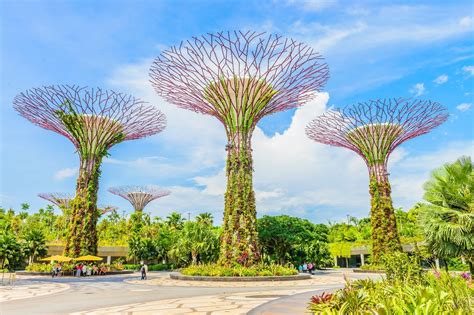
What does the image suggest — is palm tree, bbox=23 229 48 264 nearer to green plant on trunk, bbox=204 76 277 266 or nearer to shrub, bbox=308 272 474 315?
green plant on trunk, bbox=204 76 277 266

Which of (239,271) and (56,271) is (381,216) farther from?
(56,271)

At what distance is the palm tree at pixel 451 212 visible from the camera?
11008mm

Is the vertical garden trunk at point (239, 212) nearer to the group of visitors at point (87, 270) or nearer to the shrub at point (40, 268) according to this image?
the group of visitors at point (87, 270)

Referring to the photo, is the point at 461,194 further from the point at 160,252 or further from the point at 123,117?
the point at 160,252

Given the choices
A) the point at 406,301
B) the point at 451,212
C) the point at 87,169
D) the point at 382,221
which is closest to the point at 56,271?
the point at 87,169

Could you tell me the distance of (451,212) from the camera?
11609 millimetres

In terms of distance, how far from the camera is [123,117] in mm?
27469

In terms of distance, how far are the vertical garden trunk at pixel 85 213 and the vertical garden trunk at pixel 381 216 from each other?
22.0 metres

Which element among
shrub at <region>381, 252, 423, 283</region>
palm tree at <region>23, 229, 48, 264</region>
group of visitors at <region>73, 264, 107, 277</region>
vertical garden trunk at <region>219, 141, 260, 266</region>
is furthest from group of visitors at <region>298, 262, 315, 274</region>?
palm tree at <region>23, 229, 48, 264</region>

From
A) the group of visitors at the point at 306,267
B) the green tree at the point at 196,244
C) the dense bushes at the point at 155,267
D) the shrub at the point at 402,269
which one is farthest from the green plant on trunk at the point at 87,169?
the shrub at the point at 402,269

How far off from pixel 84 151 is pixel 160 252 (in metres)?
14.8

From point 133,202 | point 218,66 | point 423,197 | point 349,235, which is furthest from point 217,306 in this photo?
point 133,202

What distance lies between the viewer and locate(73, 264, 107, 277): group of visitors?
24.9m

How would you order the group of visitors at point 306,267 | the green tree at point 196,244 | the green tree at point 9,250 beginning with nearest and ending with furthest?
the group of visitors at point 306,267
the green tree at point 9,250
the green tree at point 196,244
